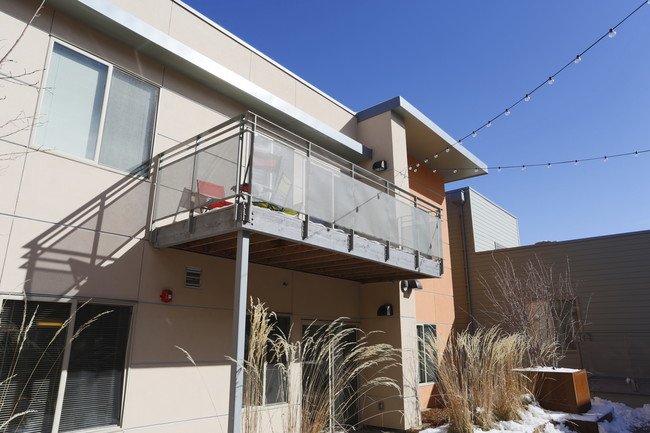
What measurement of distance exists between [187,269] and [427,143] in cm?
669

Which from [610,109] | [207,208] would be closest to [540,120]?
[610,109]

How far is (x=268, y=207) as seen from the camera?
5.09 metres

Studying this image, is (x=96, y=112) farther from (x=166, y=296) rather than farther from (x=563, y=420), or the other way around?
(x=563, y=420)

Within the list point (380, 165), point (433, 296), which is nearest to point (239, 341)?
point (380, 165)

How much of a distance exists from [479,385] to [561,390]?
7.50ft

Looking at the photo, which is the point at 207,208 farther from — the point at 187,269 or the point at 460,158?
the point at 460,158

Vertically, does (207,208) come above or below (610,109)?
below

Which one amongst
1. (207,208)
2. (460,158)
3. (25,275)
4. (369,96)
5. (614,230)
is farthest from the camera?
(614,230)

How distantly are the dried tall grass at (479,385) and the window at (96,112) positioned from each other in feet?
15.0

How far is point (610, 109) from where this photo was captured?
8.08 m

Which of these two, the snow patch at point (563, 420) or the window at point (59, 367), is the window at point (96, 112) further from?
the snow patch at point (563, 420)

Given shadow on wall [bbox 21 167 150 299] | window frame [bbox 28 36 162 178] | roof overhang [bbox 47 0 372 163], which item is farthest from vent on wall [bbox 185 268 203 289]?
roof overhang [bbox 47 0 372 163]

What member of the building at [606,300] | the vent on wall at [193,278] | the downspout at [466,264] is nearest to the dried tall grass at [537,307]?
the building at [606,300]

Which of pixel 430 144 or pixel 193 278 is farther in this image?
pixel 430 144
